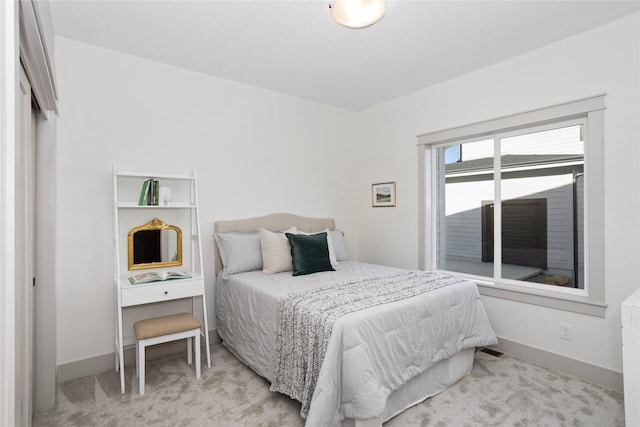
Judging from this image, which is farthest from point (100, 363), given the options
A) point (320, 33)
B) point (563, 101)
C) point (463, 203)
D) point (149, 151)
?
point (563, 101)

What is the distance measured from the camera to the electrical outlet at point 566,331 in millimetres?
2605

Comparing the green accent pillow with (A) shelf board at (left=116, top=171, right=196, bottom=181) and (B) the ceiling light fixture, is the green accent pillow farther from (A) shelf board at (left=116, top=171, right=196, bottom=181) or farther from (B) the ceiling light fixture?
(B) the ceiling light fixture

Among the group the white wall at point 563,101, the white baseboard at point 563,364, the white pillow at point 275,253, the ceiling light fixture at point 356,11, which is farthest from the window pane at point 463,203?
the ceiling light fixture at point 356,11

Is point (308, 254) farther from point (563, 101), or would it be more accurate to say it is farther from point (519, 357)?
point (563, 101)

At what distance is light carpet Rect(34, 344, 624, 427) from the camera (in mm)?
2031

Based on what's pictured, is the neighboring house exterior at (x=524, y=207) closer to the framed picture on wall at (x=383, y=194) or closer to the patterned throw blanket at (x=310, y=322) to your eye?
the framed picture on wall at (x=383, y=194)

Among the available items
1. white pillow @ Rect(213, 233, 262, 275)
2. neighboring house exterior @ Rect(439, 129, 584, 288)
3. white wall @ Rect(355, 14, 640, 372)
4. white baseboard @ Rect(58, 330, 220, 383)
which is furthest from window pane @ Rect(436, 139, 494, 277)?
white baseboard @ Rect(58, 330, 220, 383)

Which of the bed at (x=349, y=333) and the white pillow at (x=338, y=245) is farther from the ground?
the white pillow at (x=338, y=245)

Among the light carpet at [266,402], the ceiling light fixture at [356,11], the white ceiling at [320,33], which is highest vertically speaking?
the white ceiling at [320,33]

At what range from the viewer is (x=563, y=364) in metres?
2.62

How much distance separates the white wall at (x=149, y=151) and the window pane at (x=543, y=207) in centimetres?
203

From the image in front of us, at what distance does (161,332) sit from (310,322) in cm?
116

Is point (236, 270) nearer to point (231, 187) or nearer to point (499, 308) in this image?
point (231, 187)

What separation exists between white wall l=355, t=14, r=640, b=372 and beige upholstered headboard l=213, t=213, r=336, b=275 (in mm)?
941
